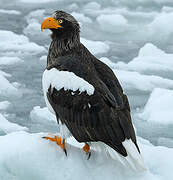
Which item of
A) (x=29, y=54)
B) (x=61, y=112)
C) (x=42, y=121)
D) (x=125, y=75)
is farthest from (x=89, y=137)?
(x=29, y=54)

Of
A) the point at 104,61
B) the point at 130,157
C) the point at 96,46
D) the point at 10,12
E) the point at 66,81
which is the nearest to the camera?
the point at 130,157

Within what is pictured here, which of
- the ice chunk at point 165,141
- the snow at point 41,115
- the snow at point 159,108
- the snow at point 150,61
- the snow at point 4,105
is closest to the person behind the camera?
the ice chunk at point 165,141

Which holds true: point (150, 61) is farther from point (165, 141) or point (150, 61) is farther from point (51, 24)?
point (51, 24)

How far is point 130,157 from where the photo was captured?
2.14 metres

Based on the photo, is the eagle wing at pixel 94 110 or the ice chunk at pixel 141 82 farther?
the ice chunk at pixel 141 82

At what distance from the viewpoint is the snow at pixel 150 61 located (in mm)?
6199

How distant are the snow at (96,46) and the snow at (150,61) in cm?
63

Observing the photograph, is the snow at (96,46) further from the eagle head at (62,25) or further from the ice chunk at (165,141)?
the eagle head at (62,25)

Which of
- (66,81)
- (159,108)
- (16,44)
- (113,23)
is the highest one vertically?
(66,81)

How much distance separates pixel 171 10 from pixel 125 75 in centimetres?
327

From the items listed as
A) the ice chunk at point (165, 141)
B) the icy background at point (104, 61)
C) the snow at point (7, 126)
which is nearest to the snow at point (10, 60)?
the icy background at point (104, 61)

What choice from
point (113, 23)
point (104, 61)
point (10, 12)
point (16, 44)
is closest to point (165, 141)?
point (104, 61)

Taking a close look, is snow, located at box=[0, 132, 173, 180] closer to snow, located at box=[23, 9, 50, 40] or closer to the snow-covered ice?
the snow-covered ice

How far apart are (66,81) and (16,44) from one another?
4933 mm
